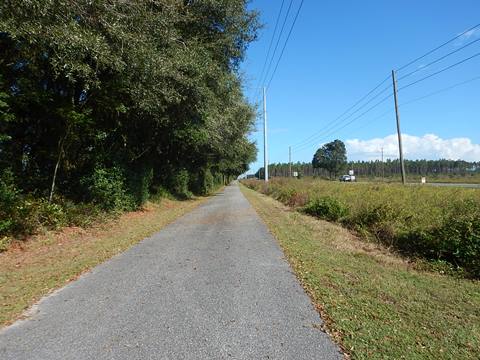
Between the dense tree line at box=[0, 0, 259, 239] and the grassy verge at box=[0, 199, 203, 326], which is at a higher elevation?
the dense tree line at box=[0, 0, 259, 239]

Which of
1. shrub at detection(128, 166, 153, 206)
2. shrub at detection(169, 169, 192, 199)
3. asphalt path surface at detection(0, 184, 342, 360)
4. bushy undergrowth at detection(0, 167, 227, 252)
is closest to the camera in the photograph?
asphalt path surface at detection(0, 184, 342, 360)

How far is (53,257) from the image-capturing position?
881 centimetres

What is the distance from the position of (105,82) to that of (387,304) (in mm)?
11246

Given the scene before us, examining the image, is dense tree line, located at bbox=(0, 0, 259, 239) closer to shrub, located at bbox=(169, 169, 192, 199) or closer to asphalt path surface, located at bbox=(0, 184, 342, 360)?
asphalt path surface, located at bbox=(0, 184, 342, 360)

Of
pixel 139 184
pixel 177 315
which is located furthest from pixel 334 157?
pixel 177 315

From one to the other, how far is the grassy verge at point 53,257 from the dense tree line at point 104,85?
154 centimetres

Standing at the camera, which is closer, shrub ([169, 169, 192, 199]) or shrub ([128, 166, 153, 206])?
shrub ([128, 166, 153, 206])

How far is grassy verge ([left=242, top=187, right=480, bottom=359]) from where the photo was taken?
411cm

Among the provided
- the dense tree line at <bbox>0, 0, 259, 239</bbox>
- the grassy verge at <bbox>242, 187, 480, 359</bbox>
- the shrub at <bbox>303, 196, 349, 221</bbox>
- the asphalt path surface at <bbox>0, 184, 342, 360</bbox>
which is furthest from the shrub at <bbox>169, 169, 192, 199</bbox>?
the asphalt path surface at <bbox>0, 184, 342, 360</bbox>

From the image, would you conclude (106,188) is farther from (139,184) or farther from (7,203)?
(7,203)

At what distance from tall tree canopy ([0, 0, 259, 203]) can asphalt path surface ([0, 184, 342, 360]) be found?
5.29 meters

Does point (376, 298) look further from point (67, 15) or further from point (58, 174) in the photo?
point (58, 174)

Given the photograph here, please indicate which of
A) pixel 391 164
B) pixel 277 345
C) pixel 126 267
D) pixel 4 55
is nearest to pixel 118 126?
pixel 4 55

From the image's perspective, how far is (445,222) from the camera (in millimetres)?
9336
